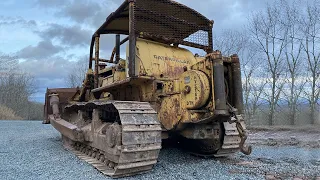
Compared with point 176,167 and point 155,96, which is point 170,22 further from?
point 176,167

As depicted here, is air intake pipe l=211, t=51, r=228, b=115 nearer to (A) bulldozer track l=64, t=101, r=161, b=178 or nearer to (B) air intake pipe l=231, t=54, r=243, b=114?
(B) air intake pipe l=231, t=54, r=243, b=114

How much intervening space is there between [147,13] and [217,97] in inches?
86.9

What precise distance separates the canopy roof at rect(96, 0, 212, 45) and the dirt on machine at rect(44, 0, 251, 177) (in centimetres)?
2

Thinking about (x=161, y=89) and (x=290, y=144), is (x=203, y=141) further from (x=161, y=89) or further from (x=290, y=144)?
(x=290, y=144)

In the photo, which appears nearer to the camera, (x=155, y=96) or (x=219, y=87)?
(x=219, y=87)

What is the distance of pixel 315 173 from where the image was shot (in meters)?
4.47

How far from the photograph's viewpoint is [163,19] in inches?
228

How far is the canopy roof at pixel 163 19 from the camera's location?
A: 5.46m

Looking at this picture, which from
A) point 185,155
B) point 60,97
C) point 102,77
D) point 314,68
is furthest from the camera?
point 314,68

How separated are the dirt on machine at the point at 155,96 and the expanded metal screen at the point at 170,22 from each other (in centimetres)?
2

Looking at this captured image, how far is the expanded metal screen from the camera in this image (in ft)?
18.0

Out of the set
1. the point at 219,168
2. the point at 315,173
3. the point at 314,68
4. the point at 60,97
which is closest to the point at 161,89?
the point at 219,168

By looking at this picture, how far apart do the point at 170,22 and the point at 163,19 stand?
0.72 feet

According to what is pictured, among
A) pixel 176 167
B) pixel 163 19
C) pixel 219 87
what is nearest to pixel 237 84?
pixel 219 87
